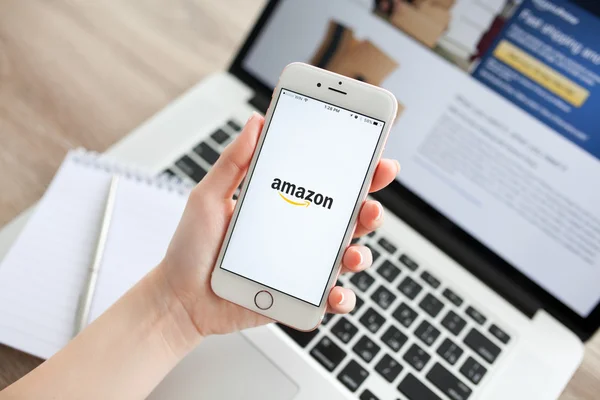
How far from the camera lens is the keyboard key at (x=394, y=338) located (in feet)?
1.66

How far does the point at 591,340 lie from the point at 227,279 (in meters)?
0.40

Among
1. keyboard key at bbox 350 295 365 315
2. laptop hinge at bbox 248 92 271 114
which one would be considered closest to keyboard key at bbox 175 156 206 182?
laptop hinge at bbox 248 92 271 114

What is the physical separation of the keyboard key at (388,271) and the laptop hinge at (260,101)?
0.24 meters

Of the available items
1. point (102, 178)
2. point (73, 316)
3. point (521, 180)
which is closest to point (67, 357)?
point (73, 316)

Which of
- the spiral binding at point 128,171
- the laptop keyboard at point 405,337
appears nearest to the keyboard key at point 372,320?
the laptop keyboard at point 405,337

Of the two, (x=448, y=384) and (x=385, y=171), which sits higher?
(x=385, y=171)

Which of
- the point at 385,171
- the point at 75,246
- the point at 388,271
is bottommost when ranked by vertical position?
the point at 75,246

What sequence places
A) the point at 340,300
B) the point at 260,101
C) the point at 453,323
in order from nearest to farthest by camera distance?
the point at 340,300 < the point at 453,323 < the point at 260,101

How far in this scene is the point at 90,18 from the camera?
0.73 meters

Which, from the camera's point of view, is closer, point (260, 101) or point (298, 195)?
point (298, 195)

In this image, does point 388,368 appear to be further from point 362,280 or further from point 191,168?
point 191,168

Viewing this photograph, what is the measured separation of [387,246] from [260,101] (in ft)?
0.77

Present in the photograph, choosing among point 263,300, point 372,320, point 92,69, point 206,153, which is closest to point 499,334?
point 372,320

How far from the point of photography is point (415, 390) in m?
0.49
